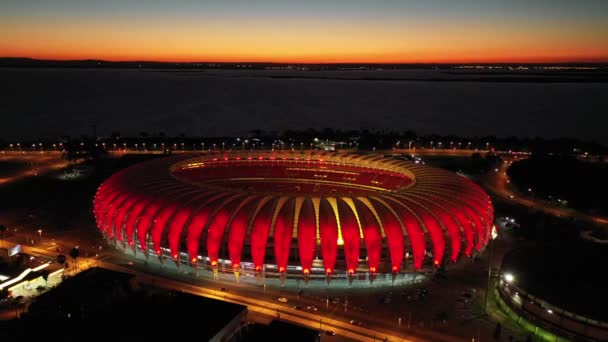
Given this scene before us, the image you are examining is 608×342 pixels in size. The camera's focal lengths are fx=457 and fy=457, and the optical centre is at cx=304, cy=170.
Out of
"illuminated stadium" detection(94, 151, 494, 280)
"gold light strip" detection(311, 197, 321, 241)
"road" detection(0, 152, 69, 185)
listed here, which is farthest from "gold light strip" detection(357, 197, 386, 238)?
"road" detection(0, 152, 69, 185)

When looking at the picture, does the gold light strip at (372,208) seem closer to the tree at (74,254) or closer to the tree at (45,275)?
the tree at (74,254)

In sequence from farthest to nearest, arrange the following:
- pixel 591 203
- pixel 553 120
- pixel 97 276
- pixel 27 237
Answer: pixel 553 120, pixel 591 203, pixel 27 237, pixel 97 276

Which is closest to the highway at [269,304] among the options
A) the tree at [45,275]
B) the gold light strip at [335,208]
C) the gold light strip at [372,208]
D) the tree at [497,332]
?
the tree at [497,332]

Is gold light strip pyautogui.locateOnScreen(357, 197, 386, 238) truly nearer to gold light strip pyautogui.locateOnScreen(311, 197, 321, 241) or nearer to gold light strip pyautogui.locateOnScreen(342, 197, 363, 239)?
gold light strip pyautogui.locateOnScreen(342, 197, 363, 239)

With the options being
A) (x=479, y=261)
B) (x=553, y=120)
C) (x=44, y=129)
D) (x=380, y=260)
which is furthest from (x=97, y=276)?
(x=553, y=120)

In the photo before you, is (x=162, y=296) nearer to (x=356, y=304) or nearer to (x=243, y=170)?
(x=356, y=304)

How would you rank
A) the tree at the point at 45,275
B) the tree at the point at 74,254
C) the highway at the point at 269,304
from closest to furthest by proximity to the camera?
1. the highway at the point at 269,304
2. the tree at the point at 45,275
3. the tree at the point at 74,254

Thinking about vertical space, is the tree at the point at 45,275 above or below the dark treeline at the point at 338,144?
above
